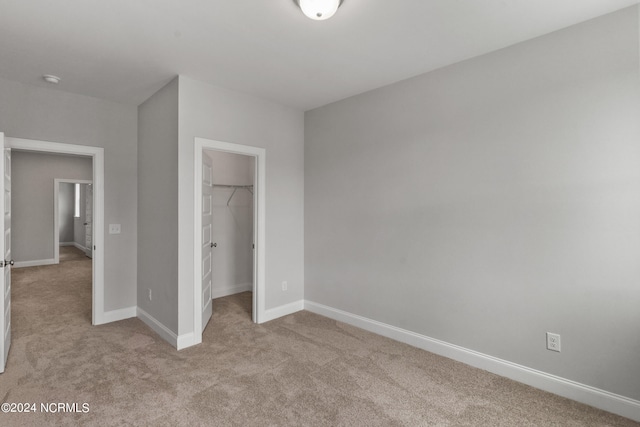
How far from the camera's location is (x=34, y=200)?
7.12 meters

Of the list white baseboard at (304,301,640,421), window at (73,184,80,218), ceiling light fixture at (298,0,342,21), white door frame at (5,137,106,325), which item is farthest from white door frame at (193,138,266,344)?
window at (73,184,80,218)

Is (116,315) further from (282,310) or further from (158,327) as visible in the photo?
(282,310)

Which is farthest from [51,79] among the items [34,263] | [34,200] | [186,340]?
[34,263]

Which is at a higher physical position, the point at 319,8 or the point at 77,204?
the point at 319,8

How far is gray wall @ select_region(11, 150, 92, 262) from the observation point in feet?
22.6

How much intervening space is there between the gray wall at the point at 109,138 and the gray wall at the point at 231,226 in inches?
A: 43.7

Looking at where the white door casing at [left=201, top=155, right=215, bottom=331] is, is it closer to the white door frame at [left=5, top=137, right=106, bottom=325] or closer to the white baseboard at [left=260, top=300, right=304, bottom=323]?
the white baseboard at [left=260, top=300, right=304, bottom=323]

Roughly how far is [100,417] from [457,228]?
2977mm

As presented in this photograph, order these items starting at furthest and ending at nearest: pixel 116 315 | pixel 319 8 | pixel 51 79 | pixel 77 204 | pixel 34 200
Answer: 1. pixel 77 204
2. pixel 34 200
3. pixel 116 315
4. pixel 51 79
5. pixel 319 8

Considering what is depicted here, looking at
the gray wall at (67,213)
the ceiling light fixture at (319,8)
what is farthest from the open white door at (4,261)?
the gray wall at (67,213)

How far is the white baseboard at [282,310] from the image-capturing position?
3.83 metres

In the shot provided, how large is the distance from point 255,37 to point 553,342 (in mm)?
3164

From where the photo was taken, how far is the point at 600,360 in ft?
7.20

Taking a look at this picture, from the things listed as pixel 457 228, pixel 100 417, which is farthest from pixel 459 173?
pixel 100 417
